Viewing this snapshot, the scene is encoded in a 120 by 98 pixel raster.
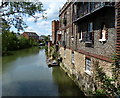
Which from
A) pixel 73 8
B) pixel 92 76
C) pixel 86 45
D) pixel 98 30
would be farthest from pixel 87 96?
pixel 73 8

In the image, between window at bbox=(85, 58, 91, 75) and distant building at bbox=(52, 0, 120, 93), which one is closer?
distant building at bbox=(52, 0, 120, 93)

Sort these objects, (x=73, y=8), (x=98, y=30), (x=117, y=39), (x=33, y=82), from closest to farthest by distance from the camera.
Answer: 1. (x=117, y=39)
2. (x=98, y=30)
3. (x=33, y=82)
4. (x=73, y=8)

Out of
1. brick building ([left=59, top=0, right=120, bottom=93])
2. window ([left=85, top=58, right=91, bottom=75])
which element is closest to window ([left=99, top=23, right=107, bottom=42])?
brick building ([left=59, top=0, right=120, bottom=93])

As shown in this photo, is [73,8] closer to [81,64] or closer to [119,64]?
[81,64]

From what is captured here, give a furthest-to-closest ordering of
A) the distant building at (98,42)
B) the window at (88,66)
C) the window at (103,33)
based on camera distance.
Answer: the window at (88,66) < the window at (103,33) < the distant building at (98,42)

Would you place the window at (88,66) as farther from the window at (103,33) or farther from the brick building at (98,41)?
the window at (103,33)

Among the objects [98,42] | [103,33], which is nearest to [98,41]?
[98,42]

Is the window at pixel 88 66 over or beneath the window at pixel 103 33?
beneath

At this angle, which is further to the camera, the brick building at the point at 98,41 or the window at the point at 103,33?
the window at the point at 103,33

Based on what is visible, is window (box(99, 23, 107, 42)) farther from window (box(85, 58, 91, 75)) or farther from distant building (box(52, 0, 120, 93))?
window (box(85, 58, 91, 75))

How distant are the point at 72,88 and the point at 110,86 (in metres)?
5.43

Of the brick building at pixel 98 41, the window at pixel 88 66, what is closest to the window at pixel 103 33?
the brick building at pixel 98 41

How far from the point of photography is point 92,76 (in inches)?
352

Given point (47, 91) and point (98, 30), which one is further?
point (47, 91)
